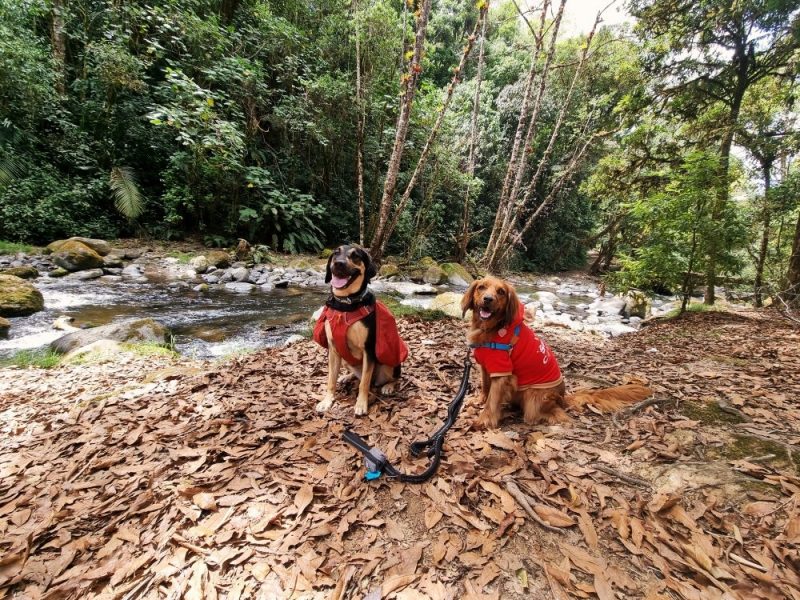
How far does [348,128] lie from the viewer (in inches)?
600

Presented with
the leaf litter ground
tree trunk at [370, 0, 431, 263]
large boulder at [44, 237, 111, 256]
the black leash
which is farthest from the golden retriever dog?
large boulder at [44, 237, 111, 256]

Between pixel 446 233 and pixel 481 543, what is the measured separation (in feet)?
63.7

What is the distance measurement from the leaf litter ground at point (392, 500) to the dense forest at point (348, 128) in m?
5.05

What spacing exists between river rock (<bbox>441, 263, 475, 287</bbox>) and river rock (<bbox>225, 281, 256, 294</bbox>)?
8.27 metres

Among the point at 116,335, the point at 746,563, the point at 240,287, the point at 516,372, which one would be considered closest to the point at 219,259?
the point at 240,287

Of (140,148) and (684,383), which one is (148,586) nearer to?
(684,383)

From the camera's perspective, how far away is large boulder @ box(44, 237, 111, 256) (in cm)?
1045

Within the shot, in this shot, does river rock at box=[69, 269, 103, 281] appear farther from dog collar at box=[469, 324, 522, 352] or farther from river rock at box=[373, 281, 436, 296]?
dog collar at box=[469, 324, 522, 352]

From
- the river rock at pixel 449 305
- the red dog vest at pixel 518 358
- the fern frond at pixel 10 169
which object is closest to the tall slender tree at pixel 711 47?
the river rock at pixel 449 305

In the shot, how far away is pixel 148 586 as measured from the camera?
1535 mm

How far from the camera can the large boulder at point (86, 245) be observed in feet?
34.3

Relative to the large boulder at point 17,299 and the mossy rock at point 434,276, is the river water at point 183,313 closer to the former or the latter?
the large boulder at point 17,299

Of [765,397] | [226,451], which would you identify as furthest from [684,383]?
[226,451]

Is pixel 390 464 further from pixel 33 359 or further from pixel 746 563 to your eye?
pixel 33 359
